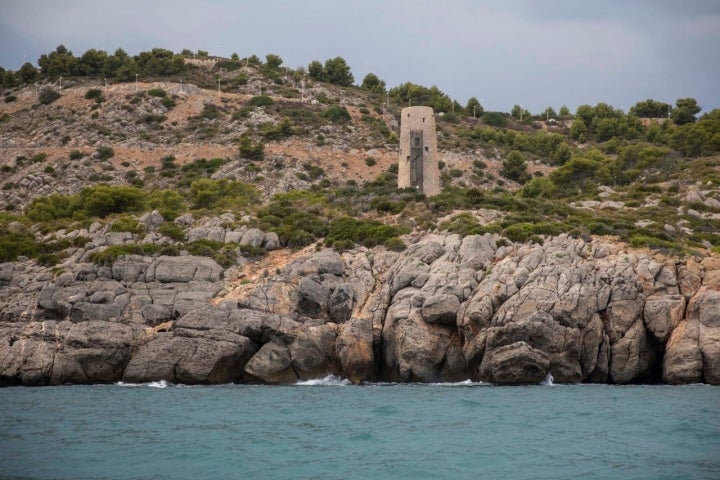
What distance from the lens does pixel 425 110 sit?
207ft

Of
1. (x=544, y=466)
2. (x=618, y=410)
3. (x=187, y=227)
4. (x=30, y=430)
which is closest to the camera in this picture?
(x=544, y=466)

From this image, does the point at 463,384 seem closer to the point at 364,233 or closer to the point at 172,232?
the point at 364,233

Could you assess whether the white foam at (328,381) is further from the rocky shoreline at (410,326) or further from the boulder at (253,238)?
the boulder at (253,238)

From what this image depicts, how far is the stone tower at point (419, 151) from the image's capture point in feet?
206

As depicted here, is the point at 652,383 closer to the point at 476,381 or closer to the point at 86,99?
the point at 476,381

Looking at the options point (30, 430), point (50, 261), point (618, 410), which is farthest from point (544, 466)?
point (50, 261)

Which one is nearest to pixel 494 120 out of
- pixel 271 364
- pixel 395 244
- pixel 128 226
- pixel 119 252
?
pixel 395 244

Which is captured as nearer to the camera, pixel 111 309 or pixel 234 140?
pixel 111 309

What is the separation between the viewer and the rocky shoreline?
37000mm

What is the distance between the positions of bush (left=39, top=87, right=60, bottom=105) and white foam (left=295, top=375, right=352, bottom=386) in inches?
2969

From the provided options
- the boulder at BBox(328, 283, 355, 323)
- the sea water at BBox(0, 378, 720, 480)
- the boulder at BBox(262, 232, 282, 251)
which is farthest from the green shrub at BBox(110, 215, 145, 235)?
the sea water at BBox(0, 378, 720, 480)

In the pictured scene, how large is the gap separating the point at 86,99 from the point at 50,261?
59488 millimetres

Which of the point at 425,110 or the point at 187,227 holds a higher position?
the point at 425,110

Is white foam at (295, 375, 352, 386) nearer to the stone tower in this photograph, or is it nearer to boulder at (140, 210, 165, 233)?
boulder at (140, 210, 165, 233)
